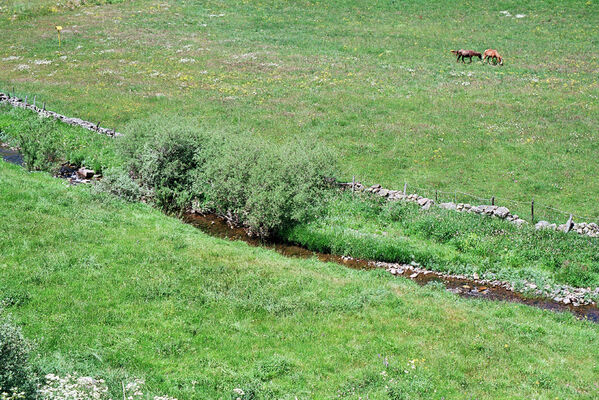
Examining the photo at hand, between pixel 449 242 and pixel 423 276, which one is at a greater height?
pixel 449 242

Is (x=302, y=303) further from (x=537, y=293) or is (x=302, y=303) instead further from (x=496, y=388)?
(x=537, y=293)

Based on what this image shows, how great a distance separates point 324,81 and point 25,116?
26.4 meters

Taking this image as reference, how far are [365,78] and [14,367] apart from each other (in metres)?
44.4

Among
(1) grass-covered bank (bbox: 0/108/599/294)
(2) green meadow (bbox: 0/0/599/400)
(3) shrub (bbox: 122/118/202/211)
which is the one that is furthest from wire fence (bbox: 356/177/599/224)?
(3) shrub (bbox: 122/118/202/211)

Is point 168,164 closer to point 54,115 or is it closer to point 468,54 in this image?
point 54,115

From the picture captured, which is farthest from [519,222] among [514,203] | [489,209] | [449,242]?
[449,242]

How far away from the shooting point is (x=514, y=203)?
29.9 m

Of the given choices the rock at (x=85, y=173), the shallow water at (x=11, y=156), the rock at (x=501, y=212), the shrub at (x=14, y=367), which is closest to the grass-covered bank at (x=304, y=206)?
the rock at (x=501, y=212)

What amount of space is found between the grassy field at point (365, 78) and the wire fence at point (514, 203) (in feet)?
2.23

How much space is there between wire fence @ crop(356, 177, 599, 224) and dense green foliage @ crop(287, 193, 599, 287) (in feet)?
6.25

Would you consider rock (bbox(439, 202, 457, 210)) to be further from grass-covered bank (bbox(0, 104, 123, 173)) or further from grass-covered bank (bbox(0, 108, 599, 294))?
grass-covered bank (bbox(0, 104, 123, 173))

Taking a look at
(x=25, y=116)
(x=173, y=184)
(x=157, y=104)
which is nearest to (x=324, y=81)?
(x=157, y=104)

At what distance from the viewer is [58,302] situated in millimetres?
18750

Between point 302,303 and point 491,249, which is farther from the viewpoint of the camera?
point 491,249
